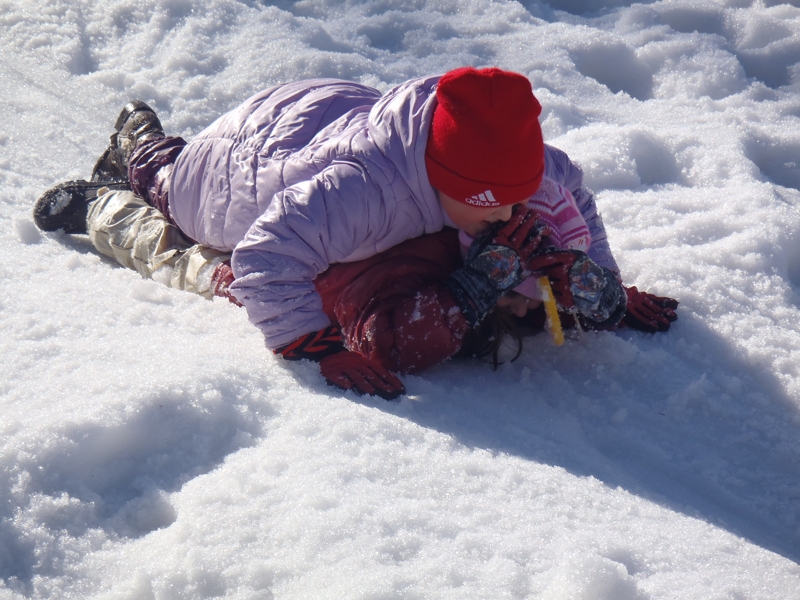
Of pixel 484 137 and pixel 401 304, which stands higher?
pixel 484 137

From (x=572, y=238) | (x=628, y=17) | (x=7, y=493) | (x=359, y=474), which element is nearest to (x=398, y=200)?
(x=572, y=238)

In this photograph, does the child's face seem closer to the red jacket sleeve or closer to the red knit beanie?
the red knit beanie

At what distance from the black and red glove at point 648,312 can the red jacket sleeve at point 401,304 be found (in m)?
0.55

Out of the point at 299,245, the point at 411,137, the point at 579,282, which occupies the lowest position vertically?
the point at 579,282

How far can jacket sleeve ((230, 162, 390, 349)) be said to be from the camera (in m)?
1.99

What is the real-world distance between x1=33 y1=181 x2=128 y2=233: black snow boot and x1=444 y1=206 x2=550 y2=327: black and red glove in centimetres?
144

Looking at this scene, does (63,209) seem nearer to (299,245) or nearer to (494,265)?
(299,245)

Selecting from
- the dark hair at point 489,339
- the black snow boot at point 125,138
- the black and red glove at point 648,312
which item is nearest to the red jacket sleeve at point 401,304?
the dark hair at point 489,339

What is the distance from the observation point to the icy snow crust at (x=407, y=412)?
53.2 inches

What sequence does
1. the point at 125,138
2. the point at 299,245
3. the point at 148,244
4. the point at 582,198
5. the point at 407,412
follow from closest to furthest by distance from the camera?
the point at 407,412, the point at 299,245, the point at 582,198, the point at 148,244, the point at 125,138

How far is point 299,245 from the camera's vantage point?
199 cm

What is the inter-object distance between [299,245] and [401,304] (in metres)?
0.34

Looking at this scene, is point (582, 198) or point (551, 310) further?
point (582, 198)

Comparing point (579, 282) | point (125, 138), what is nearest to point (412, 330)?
point (579, 282)
